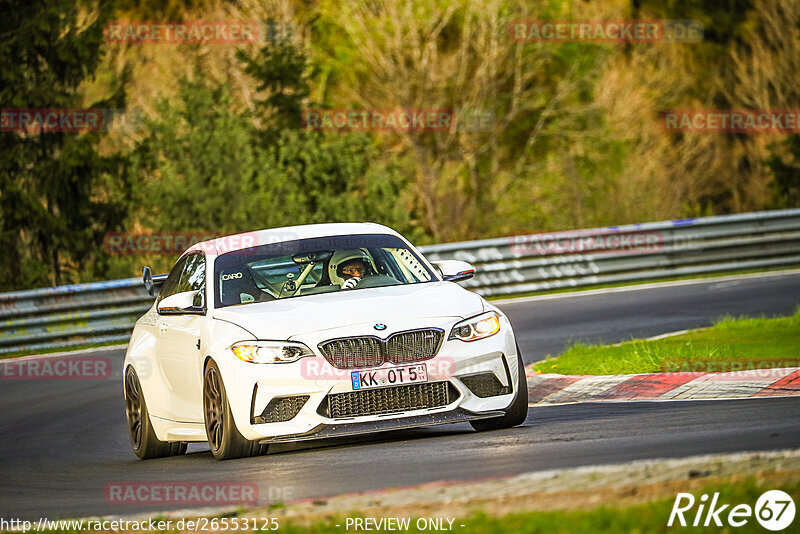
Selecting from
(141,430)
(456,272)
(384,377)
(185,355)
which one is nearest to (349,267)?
(456,272)

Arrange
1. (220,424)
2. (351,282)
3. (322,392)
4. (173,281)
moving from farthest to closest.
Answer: (173,281), (351,282), (220,424), (322,392)

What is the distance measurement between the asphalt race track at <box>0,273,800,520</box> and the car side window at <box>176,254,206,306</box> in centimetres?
121

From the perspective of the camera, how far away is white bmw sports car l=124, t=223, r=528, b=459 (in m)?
8.82

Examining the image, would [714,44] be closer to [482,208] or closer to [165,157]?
[482,208]

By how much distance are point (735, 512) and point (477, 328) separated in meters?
3.74

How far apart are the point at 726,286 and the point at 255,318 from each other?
12.9 m

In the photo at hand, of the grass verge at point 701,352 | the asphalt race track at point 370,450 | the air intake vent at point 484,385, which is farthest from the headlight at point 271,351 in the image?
the grass verge at point 701,352

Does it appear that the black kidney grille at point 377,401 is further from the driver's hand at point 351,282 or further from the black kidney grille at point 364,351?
the driver's hand at point 351,282

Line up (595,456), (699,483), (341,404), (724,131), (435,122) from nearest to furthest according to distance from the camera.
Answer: (699,483) → (595,456) → (341,404) → (435,122) → (724,131)

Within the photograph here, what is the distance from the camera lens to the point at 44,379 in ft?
54.6

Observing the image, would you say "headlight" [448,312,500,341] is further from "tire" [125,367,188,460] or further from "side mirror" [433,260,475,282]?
"tire" [125,367,188,460]

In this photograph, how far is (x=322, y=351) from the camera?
8828mm

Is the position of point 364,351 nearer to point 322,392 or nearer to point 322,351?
point 322,351

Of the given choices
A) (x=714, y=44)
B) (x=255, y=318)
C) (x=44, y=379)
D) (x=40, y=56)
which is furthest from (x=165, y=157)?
(x=714, y=44)
